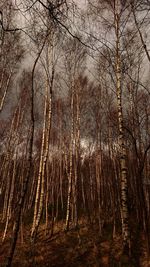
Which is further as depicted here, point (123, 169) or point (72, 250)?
point (72, 250)

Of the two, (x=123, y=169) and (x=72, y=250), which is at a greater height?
(x=123, y=169)

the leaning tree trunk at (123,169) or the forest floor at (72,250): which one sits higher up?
the leaning tree trunk at (123,169)

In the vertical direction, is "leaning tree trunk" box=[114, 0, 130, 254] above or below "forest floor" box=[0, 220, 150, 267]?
above

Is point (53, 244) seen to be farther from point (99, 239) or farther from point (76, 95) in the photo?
point (76, 95)

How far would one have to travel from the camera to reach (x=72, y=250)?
36.9 ft

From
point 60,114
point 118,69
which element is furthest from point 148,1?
point 60,114

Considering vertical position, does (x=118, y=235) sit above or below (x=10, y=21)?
below

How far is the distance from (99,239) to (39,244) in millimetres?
2971

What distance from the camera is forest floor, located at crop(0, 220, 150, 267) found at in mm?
9727

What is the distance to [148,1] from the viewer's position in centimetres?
423

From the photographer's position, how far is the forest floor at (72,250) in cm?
973

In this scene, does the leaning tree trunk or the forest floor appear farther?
the forest floor

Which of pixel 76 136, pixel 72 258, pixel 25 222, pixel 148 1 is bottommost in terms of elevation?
pixel 72 258

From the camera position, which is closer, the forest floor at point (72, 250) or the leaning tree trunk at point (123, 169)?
the leaning tree trunk at point (123, 169)
